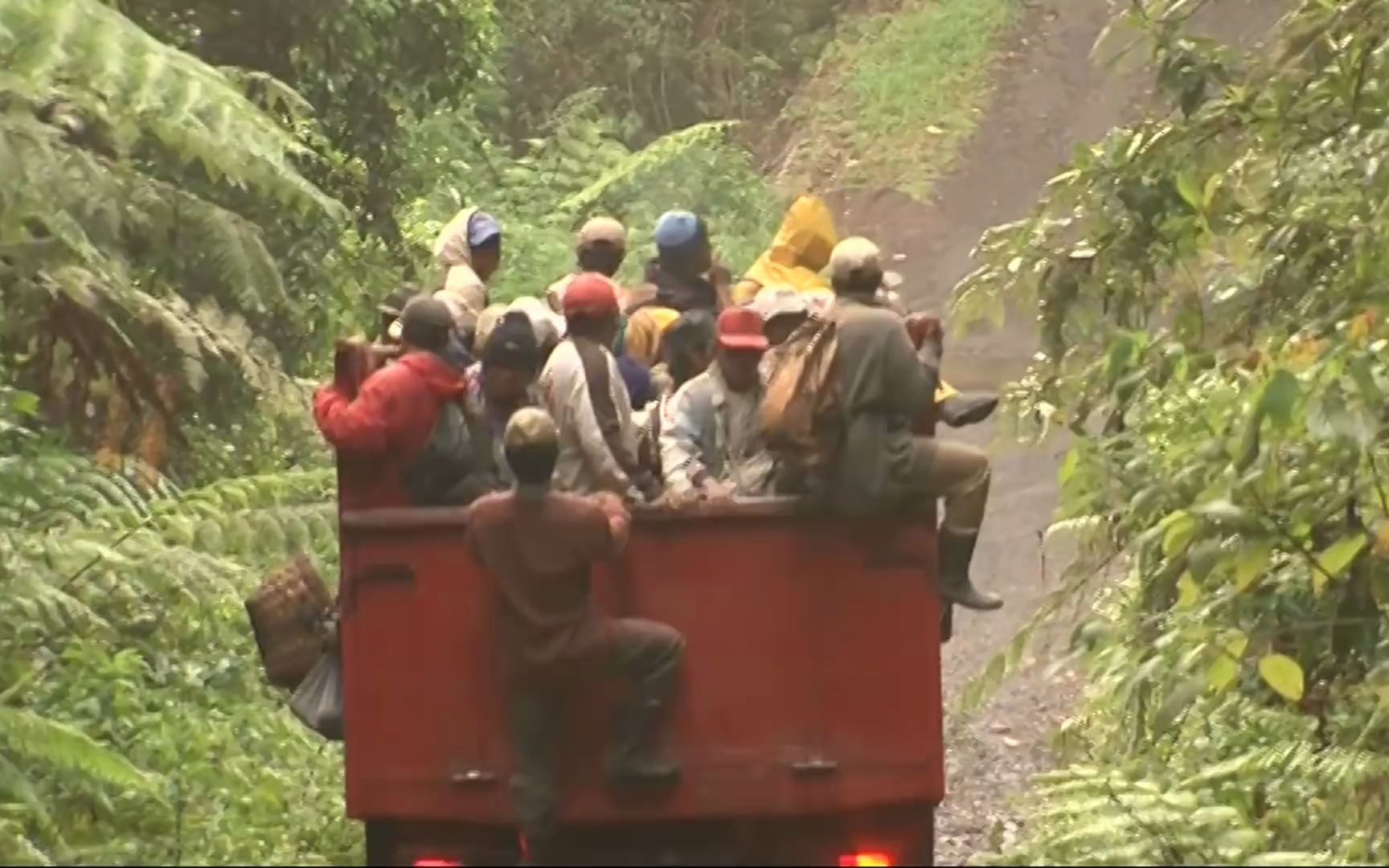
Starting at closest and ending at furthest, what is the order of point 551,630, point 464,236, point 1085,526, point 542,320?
point 551,630 → point 542,320 → point 464,236 → point 1085,526

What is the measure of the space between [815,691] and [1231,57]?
151 inches

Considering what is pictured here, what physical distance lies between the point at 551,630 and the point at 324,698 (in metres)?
1.01

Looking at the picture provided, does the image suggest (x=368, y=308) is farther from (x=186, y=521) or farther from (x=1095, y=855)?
(x=1095, y=855)

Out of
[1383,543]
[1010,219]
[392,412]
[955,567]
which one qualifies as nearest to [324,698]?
[392,412]

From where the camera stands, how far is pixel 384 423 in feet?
21.7

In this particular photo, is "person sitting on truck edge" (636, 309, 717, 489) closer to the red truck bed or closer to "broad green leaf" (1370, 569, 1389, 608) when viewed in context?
the red truck bed

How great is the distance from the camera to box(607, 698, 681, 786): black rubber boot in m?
6.26

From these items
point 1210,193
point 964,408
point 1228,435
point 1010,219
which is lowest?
point 1010,219

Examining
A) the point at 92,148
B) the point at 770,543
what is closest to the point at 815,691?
the point at 770,543

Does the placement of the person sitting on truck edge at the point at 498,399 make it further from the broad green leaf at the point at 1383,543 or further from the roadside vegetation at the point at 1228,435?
the broad green leaf at the point at 1383,543

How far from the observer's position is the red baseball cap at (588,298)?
7000 millimetres

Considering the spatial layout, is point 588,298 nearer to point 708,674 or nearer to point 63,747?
point 708,674

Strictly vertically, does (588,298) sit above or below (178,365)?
above

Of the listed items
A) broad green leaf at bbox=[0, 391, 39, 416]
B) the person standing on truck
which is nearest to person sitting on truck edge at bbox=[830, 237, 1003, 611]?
the person standing on truck
